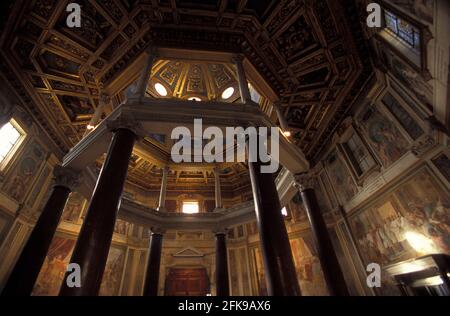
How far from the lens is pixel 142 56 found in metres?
8.51

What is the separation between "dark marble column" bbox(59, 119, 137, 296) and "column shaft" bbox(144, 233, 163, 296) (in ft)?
21.1

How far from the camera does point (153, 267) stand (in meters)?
9.93

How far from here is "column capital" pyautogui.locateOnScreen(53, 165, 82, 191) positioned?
7152 mm

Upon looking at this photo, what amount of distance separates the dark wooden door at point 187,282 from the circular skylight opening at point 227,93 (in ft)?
33.6

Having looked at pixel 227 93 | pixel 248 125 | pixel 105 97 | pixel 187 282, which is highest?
pixel 227 93

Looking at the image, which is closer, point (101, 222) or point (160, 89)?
point (101, 222)

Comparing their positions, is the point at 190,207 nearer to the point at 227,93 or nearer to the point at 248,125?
the point at 227,93

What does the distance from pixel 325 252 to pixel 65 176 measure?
882 centimetres

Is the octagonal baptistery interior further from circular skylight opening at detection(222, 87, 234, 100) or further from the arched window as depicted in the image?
the arched window

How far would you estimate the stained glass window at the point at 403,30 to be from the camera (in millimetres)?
6111

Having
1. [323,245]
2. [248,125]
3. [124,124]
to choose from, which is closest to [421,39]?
[248,125]

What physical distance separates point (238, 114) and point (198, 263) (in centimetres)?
1029
